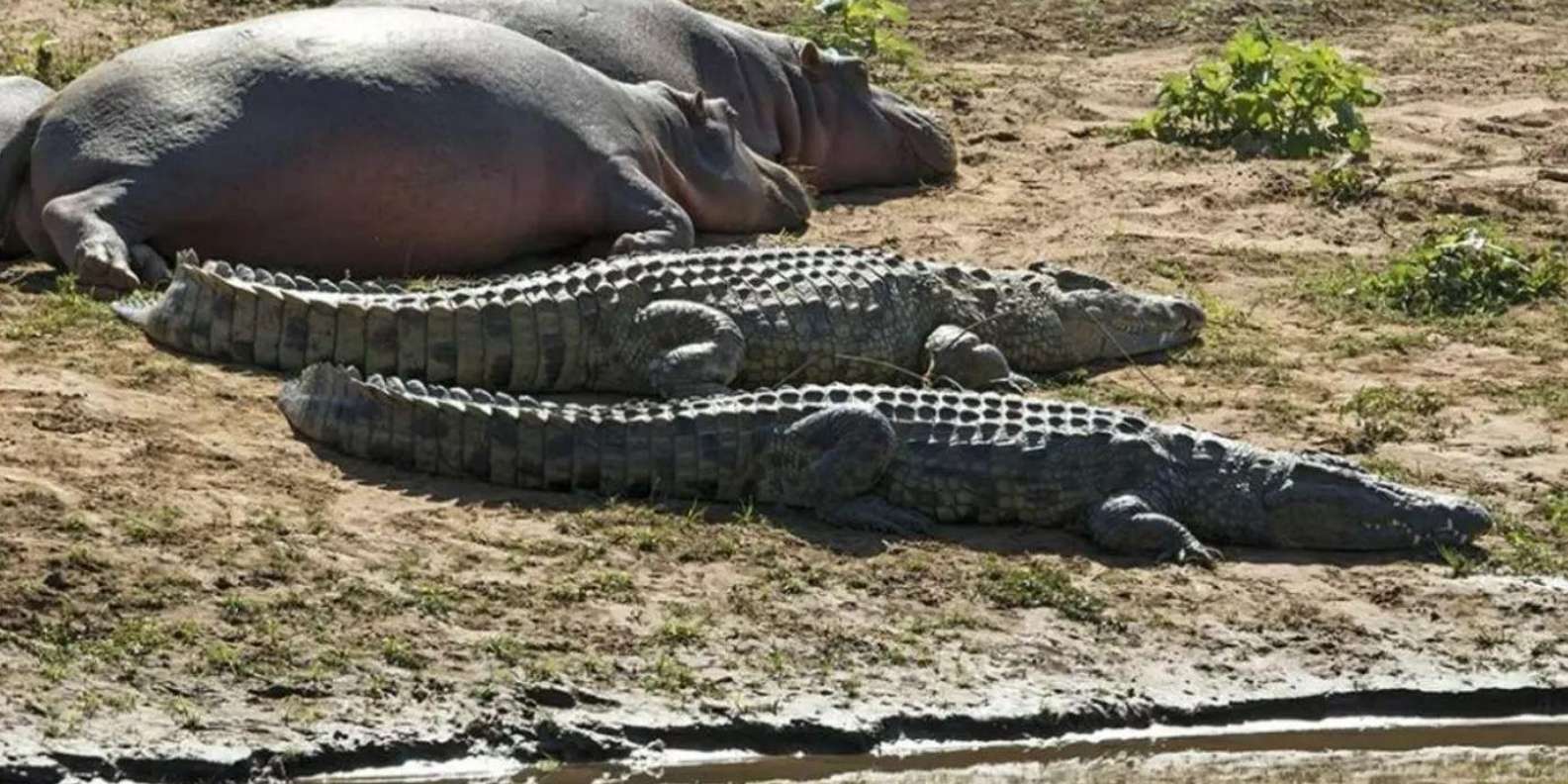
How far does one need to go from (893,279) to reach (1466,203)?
368 centimetres

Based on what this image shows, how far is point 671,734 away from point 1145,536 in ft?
6.35

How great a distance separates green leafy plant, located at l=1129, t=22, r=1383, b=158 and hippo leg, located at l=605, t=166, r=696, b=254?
3.41 metres

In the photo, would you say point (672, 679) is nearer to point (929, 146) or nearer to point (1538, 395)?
point (1538, 395)

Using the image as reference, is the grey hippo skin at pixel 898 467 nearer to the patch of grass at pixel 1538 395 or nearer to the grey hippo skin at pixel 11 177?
the patch of grass at pixel 1538 395

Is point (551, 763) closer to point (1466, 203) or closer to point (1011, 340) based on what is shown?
point (1011, 340)

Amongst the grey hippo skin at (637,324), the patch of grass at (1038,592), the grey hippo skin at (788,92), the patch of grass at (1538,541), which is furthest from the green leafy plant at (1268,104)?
the patch of grass at (1038,592)

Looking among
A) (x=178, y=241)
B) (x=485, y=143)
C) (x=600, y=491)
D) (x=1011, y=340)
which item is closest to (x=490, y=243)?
(x=485, y=143)

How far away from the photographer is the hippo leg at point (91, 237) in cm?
1148

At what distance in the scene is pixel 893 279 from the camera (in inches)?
450

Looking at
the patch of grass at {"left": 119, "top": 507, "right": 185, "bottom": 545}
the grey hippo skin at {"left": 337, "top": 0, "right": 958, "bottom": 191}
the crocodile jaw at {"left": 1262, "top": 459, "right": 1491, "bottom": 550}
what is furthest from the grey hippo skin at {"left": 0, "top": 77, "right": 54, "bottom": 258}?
the crocodile jaw at {"left": 1262, "top": 459, "right": 1491, "bottom": 550}

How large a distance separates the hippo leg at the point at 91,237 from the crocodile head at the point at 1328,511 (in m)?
3.81

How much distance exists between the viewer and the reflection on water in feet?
26.6

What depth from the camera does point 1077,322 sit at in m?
11.7

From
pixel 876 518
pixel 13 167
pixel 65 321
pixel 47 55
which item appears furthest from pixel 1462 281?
pixel 47 55
